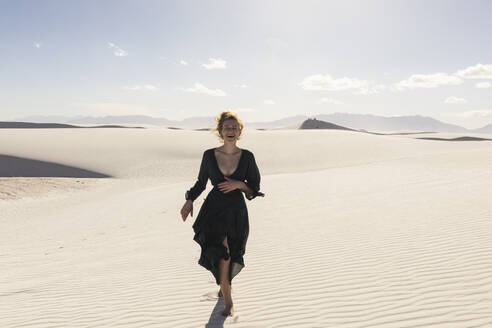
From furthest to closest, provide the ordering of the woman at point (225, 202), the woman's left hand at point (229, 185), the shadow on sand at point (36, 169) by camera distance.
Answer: the shadow on sand at point (36, 169) → the woman at point (225, 202) → the woman's left hand at point (229, 185)

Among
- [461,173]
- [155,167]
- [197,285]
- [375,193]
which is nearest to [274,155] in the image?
[155,167]

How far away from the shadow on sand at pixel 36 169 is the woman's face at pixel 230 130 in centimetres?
1998

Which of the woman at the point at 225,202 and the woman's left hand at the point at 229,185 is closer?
the woman's left hand at the point at 229,185

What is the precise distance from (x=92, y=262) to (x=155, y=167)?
17.9 meters

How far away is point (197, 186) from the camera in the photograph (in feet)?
11.2

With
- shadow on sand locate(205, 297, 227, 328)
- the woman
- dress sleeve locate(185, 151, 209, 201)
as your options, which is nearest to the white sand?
shadow on sand locate(205, 297, 227, 328)

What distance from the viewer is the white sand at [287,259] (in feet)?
11.6

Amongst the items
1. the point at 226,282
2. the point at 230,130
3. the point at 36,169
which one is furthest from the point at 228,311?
the point at 36,169

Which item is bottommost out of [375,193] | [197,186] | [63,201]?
[63,201]

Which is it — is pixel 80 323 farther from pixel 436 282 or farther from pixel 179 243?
pixel 436 282

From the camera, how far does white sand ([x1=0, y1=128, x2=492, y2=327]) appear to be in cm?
353

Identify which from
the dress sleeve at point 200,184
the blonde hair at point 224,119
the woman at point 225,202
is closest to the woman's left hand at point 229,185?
the woman at point 225,202

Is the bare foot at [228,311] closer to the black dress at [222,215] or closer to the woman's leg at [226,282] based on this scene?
the woman's leg at [226,282]

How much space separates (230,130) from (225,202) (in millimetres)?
681
